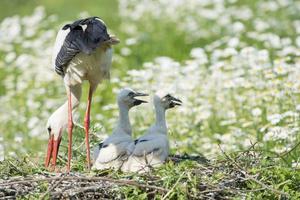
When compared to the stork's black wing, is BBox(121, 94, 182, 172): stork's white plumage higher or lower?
lower

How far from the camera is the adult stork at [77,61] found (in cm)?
752

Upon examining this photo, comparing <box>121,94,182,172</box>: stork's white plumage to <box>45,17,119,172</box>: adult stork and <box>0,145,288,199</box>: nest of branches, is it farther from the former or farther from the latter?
<box>0,145,288,199</box>: nest of branches

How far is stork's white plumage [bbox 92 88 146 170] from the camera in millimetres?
7551

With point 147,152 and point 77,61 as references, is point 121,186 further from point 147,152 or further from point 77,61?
point 77,61

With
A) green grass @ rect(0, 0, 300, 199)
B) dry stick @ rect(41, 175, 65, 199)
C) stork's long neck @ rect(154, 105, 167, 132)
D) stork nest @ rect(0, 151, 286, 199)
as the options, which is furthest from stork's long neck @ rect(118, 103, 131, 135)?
dry stick @ rect(41, 175, 65, 199)

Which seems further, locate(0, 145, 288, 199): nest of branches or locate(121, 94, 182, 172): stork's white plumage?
locate(121, 94, 182, 172): stork's white plumage

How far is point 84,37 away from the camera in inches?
297

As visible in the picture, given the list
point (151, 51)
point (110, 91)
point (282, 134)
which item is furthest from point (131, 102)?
point (151, 51)

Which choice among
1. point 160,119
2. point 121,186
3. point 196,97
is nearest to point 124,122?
point 160,119

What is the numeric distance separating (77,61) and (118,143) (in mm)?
746

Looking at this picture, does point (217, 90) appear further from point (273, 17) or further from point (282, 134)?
point (273, 17)

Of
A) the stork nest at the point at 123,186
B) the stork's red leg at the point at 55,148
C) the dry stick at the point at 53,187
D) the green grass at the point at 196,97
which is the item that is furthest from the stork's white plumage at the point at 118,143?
the dry stick at the point at 53,187

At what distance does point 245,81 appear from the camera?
989 centimetres

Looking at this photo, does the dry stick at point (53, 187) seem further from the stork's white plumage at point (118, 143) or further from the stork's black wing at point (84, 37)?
the stork's black wing at point (84, 37)
